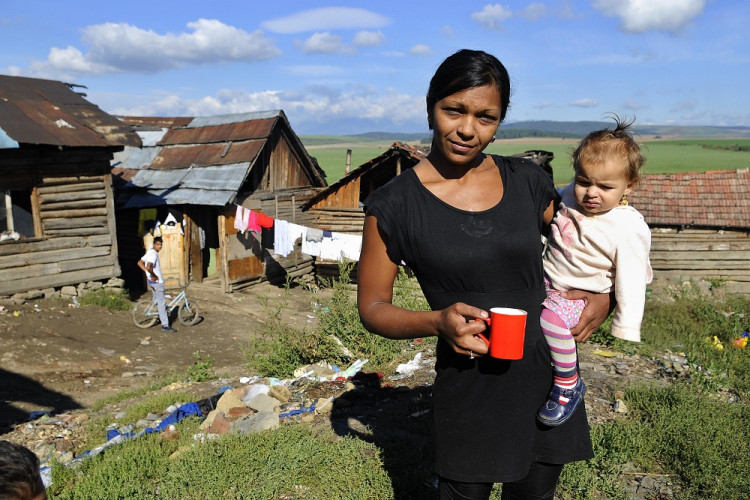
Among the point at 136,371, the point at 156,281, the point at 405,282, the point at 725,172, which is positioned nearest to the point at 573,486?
the point at 405,282

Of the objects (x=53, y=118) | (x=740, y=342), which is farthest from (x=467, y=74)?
(x=53, y=118)

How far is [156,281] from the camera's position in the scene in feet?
34.3

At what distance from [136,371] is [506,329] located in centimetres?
840

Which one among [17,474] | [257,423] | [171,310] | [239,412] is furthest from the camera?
[171,310]

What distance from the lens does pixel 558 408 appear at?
1.88m

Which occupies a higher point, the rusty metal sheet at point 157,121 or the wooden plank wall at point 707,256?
the rusty metal sheet at point 157,121

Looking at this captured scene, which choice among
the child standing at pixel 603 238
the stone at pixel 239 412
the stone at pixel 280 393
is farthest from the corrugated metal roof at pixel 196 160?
the child standing at pixel 603 238

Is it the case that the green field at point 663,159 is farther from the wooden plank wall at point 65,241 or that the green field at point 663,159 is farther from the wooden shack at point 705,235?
the wooden plank wall at point 65,241

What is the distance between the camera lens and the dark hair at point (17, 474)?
6.03 feet

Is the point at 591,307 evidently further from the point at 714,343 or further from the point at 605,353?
the point at 714,343

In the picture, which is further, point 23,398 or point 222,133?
point 222,133

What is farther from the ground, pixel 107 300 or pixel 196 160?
pixel 196 160

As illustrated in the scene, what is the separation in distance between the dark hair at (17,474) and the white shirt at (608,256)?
2019mm

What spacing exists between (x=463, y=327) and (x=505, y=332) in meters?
0.13
